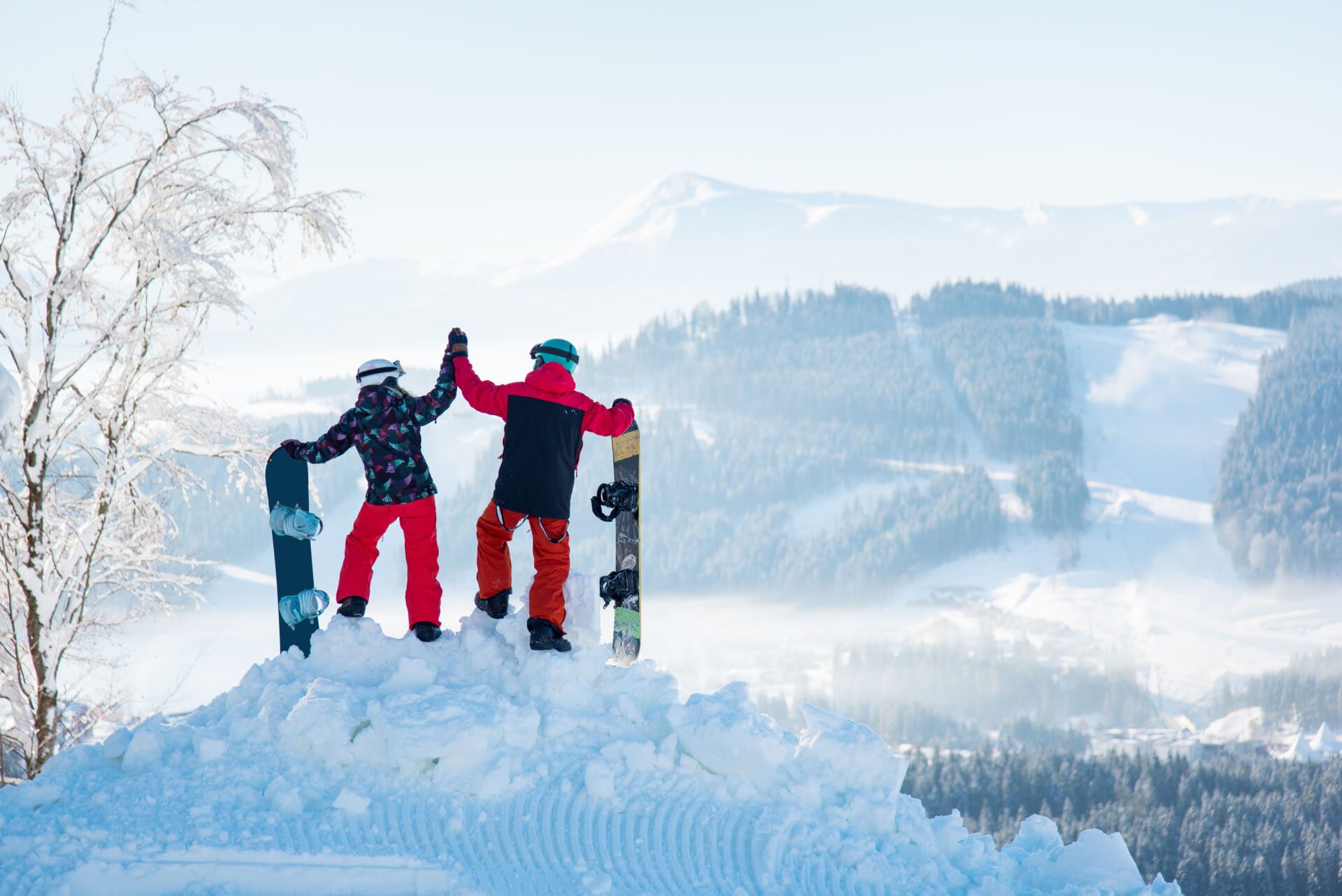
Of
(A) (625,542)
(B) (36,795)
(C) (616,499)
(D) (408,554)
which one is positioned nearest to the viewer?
(B) (36,795)

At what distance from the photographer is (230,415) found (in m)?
9.21

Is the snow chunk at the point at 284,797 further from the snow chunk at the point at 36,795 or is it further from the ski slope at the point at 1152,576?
the ski slope at the point at 1152,576

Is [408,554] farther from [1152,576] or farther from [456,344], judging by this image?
[1152,576]

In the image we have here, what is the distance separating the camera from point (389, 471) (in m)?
6.32

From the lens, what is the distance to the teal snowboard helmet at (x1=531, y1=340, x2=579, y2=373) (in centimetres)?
650

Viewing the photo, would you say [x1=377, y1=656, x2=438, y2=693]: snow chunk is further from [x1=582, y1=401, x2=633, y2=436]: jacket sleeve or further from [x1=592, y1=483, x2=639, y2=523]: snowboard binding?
[x1=582, y1=401, x2=633, y2=436]: jacket sleeve

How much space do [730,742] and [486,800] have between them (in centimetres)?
144

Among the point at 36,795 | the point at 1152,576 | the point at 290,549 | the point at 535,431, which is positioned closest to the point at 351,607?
the point at 290,549

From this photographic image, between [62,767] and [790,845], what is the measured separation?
4.07 m

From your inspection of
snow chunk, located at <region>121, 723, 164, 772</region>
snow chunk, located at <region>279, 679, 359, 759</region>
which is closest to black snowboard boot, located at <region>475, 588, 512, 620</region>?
snow chunk, located at <region>279, 679, 359, 759</region>

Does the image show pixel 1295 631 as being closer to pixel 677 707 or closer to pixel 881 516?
pixel 881 516

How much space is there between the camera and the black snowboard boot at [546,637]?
20.4 feet

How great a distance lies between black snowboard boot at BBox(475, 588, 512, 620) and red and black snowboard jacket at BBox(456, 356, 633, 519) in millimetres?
712

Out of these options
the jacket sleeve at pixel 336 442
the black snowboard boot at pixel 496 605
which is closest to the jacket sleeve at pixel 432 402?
the jacket sleeve at pixel 336 442
